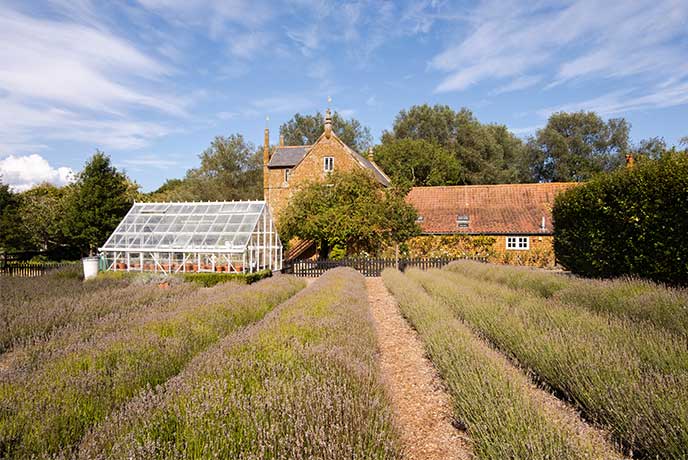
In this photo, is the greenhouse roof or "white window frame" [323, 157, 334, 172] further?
"white window frame" [323, 157, 334, 172]

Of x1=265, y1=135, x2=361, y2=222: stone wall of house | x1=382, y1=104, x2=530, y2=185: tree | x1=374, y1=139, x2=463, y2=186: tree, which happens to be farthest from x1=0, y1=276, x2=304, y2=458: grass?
x1=382, y1=104, x2=530, y2=185: tree

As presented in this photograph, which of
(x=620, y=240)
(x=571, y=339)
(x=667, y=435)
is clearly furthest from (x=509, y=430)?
(x=620, y=240)

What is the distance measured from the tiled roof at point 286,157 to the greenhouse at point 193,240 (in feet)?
39.7

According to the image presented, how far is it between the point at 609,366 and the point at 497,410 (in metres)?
1.49

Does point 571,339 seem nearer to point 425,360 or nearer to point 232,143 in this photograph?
point 425,360

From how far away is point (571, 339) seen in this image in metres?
4.75

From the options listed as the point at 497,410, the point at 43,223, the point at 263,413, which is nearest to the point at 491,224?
the point at 497,410

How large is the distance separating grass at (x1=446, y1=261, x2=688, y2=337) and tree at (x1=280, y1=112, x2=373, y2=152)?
4616 centimetres

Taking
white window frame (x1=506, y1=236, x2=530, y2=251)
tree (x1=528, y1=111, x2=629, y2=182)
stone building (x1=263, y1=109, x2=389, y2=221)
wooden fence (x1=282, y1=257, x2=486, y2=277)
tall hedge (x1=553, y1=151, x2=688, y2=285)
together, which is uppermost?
tree (x1=528, y1=111, x2=629, y2=182)

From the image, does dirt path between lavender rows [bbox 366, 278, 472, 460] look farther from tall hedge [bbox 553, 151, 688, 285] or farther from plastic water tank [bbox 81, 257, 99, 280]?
plastic water tank [bbox 81, 257, 99, 280]

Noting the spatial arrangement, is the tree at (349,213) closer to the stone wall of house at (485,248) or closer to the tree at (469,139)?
the stone wall of house at (485,248)

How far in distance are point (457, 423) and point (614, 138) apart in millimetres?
50244

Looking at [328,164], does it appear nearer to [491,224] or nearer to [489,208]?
[489,208]

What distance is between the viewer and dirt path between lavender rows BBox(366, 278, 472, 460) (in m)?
3.62
